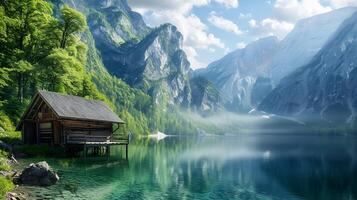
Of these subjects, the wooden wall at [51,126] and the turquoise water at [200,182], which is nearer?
the turquoise water at [200,182]

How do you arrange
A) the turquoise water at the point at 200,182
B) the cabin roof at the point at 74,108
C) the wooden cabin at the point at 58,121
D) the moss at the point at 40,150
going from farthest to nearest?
the wooden cabin at the point at 58,121
the cabin roof at the point at 74,108
the moss at the point at 40,150
the turquoise water at the point at 200,182

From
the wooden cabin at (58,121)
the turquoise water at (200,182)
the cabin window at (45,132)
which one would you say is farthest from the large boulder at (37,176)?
the cabin window at (45,132)

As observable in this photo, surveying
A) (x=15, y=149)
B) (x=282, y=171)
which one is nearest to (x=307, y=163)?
(x=282, y=171)

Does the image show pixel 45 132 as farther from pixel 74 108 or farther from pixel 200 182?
pixel 200 182

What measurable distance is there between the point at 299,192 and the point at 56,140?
115 feet

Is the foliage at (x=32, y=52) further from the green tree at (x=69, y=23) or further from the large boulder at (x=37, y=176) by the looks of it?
the large boulder at (x=37, y=176)

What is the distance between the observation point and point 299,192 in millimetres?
36031

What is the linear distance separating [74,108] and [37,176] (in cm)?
2603

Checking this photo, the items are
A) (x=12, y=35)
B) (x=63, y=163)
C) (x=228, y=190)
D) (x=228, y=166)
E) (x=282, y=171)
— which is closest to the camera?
(x=228, y=190)

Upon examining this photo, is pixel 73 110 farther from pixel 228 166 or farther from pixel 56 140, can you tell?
pixel 228 166

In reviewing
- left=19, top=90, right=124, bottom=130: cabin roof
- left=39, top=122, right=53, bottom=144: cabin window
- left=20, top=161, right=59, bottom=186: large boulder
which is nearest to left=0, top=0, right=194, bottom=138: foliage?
left=39, top=122, right=53, bottom=144: cabin window

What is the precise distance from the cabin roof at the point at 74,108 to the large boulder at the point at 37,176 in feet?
68.8

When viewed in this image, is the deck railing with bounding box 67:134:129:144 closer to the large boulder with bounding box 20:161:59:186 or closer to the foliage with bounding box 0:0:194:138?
the foliage with bounding box 0:0:194:138

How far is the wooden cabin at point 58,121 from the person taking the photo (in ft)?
178
